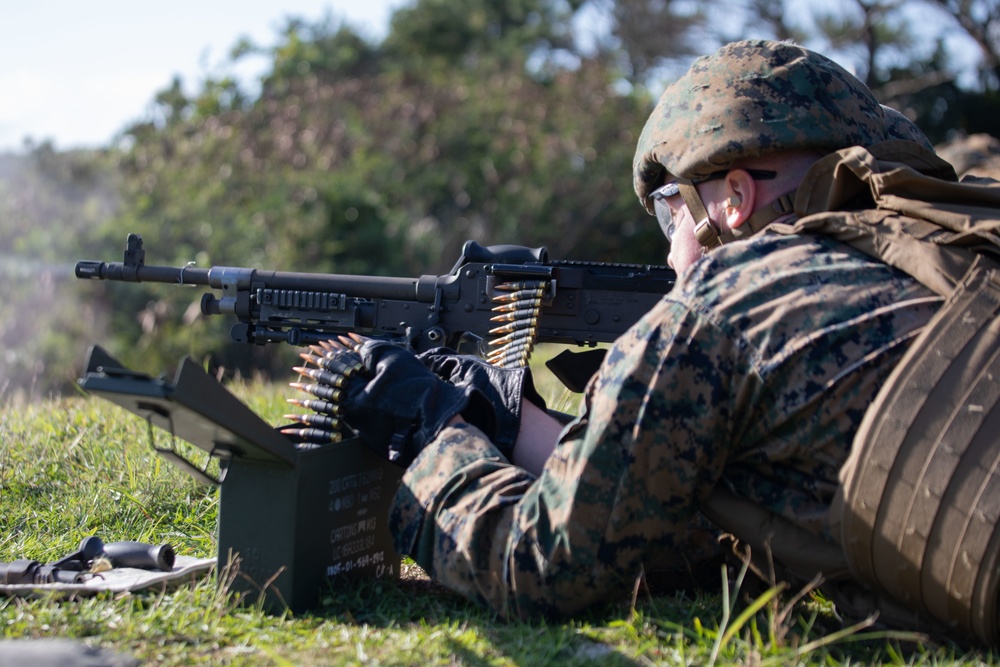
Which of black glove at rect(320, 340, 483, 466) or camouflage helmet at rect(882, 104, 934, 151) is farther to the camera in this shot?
camouflage helmet at rect(882, 104, 934, 151)

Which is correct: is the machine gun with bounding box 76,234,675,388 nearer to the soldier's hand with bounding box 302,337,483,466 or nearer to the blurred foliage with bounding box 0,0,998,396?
the soldier's hand with bounding box 302,337,483,466

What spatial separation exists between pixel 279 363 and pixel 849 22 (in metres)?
12.4

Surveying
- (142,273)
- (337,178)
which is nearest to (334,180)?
(337,178)

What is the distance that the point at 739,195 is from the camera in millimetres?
3332

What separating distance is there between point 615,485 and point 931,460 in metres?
0.74

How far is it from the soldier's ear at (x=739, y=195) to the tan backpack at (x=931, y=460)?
486 millimetres

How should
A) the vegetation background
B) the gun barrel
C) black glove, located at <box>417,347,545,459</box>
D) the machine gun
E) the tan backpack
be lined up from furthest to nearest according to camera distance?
the vegetation background
the gun barrel
the machine gun
black glove, located at <box>417,347,545,459</box>
the tan backpack

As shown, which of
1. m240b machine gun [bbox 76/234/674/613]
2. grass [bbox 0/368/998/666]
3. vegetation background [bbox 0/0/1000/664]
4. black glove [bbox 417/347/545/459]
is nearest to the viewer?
grass [bbox 0/368/998/666]

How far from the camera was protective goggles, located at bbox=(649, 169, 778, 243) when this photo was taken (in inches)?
130

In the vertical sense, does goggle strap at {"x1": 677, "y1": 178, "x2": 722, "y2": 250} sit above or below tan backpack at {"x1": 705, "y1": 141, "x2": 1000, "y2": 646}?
above

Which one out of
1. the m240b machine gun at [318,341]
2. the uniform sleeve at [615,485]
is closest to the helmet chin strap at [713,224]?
the uniform sleeve at [615,485]

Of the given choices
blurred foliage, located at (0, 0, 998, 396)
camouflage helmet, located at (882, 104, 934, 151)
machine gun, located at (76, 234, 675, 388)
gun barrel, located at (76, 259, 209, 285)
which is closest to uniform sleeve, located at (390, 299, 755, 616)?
camouflage helmet, located at (882, 104, 934, 151)

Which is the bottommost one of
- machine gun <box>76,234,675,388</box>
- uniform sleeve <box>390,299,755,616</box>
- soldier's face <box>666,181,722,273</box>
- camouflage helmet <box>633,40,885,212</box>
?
uniform sleeve <box>390,299,755,616</box>

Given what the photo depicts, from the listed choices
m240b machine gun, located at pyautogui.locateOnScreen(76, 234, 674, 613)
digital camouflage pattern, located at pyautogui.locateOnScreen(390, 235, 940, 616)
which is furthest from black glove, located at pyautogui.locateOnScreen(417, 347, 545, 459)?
digital camouflage pattern, located at pyautogui.locateOnScreen(390, 235, 940, 616)
